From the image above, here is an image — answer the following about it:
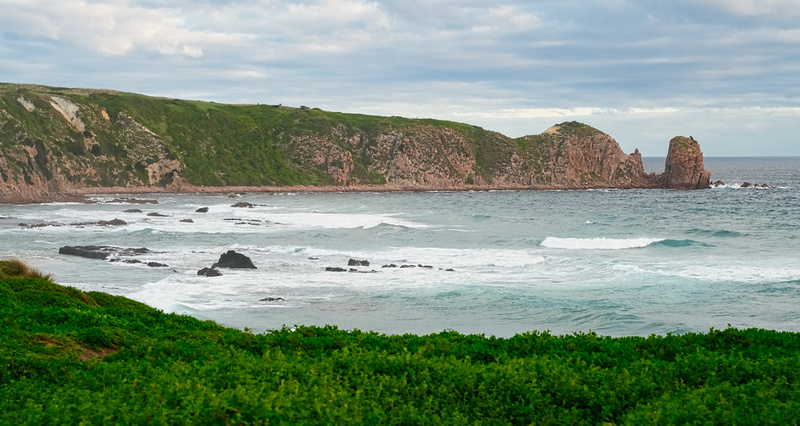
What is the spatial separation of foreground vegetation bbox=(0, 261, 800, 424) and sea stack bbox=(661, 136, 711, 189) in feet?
455

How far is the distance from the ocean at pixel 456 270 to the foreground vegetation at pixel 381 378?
7740 mm

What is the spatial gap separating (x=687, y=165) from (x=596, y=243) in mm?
102383

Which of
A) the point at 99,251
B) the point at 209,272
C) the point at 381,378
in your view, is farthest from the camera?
the point at 99,251

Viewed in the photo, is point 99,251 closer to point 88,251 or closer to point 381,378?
point 88,251

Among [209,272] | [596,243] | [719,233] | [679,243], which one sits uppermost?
[719,233]

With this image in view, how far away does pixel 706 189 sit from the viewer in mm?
137875

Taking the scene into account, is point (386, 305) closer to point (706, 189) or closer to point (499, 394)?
point (499, 394)

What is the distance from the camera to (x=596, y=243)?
49750 millimetres

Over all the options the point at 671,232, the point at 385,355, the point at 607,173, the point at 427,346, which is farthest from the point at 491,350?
the point at 607,173

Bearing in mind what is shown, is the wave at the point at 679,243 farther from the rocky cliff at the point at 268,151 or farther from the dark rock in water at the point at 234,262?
→ the rocky cliff at the point at 268,151

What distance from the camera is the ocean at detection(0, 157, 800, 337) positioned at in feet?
83.8

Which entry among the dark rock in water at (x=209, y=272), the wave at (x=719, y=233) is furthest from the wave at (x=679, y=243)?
the dark rock in water at (x=209, y=272)

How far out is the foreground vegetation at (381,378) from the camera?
7121 millimetres

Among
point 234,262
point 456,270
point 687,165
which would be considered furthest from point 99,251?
point 687,165
